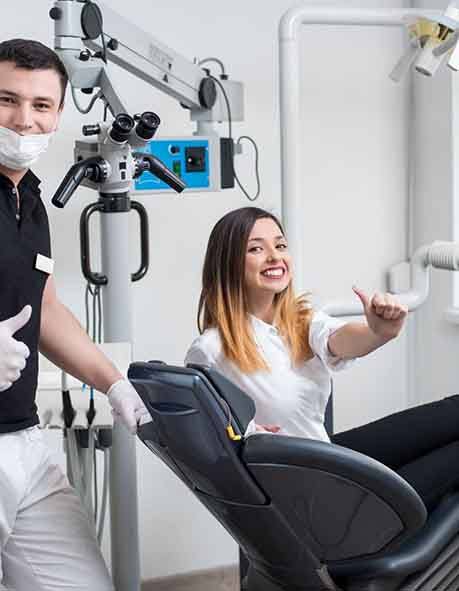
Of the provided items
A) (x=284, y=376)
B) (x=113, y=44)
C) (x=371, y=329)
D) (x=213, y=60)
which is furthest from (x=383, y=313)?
(x=213, y=60)

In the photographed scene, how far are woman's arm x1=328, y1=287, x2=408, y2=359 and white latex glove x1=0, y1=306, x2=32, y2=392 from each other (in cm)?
63

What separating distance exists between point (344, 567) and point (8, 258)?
→ 0.81 metres

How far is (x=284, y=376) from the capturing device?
2227 millimetres

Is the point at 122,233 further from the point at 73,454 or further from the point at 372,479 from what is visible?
the point at 372,479

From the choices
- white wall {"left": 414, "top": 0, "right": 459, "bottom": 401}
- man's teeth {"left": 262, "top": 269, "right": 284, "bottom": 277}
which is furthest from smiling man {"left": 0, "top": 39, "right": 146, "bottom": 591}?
white wall {"left": 414, "top": 0, "right": 459, "bottom": 401}

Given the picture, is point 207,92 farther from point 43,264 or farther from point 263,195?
point 43,264

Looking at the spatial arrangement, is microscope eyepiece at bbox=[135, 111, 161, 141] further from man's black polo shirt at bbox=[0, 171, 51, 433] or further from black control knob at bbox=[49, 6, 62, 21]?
man's black polo shirt at bbox=[0, 171, 51, 433]

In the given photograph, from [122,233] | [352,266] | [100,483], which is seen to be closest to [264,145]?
[352,266]

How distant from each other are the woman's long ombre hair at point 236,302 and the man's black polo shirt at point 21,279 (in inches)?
17.2

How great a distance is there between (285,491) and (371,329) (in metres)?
0.53

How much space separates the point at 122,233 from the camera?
8.36 feet

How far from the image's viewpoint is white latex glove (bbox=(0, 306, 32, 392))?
1.73 meters

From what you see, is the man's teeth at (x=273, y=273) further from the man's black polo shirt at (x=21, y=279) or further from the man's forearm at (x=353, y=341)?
the man's black polo shirt at (x=21, y=279)

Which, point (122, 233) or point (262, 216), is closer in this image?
point (262, 216)
